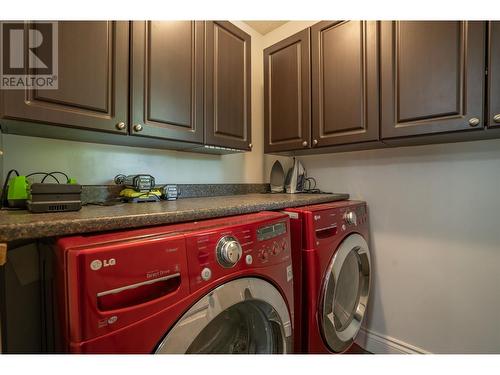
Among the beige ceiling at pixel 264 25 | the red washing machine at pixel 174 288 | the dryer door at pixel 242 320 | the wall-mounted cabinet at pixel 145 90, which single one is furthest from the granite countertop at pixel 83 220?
the beige ceiling at pixel 264 25

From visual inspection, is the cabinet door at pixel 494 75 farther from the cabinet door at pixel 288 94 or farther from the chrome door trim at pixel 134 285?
the chrome door trim at pixel 134 285

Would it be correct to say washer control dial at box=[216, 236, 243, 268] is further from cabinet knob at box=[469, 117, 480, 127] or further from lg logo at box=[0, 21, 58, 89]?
cabinet knob at box=[469, 117, 480, 127]

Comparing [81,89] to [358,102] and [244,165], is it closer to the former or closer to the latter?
[244,165]

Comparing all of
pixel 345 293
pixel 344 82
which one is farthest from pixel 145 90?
pixel 345 293

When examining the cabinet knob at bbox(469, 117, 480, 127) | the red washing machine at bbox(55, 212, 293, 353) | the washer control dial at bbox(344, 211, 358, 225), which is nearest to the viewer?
the red washing machine at bbox(55, 212, 293, 353)

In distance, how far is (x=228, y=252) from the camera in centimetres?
70

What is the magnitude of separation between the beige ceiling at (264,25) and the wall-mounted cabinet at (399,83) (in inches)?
23.3

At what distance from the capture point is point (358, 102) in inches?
53.5

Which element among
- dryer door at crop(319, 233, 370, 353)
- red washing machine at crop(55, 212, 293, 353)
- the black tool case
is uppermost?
the black tool case

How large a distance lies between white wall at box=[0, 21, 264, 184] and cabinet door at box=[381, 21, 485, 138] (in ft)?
3.43

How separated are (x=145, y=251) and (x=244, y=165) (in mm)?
1441

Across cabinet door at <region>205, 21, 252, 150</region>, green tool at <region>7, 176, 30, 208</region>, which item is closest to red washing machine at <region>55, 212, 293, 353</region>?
green tool at <region>7, 176, 30, 208</region>

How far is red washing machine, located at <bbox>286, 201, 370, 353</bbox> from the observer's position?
106 centimetres
